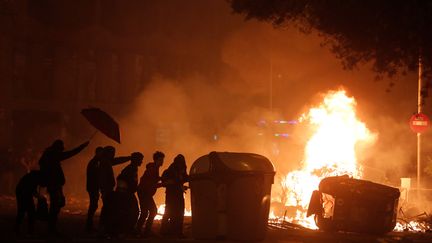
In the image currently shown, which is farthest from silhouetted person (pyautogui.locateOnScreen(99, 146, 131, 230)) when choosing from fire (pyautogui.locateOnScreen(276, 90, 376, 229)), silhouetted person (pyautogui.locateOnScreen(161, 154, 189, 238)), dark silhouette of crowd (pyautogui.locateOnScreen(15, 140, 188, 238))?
fire (pyautogui.locateOnScreen(276, 90, 376, 229))

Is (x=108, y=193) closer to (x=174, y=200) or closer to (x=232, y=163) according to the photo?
(x=174, y=200)

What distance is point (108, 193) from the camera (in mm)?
11633

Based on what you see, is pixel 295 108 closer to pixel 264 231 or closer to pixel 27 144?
pixel 27 144

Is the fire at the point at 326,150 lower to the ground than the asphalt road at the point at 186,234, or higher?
higher

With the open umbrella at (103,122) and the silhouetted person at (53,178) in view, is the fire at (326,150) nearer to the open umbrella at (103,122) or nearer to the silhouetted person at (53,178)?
the open umbrella at (103,122)

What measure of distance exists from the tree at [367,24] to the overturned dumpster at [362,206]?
2760 millimetres

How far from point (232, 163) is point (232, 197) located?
613 mm

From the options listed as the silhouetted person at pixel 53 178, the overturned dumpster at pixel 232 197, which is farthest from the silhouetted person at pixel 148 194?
the silhouetted person at pixel 53 178

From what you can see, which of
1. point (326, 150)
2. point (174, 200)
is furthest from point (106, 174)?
point (326, 150)

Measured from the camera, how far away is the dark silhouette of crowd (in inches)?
436

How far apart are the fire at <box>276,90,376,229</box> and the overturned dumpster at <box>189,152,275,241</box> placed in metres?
6.38

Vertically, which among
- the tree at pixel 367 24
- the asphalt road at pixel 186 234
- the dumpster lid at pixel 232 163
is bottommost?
the asphalt road at pixel 186 234

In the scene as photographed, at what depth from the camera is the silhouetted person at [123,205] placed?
11273mm

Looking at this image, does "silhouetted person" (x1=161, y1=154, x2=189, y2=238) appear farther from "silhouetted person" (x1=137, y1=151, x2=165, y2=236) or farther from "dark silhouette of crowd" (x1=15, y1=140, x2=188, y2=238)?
"silhouetted person" (x1=137, y1=151, x2=165, y2=236)
